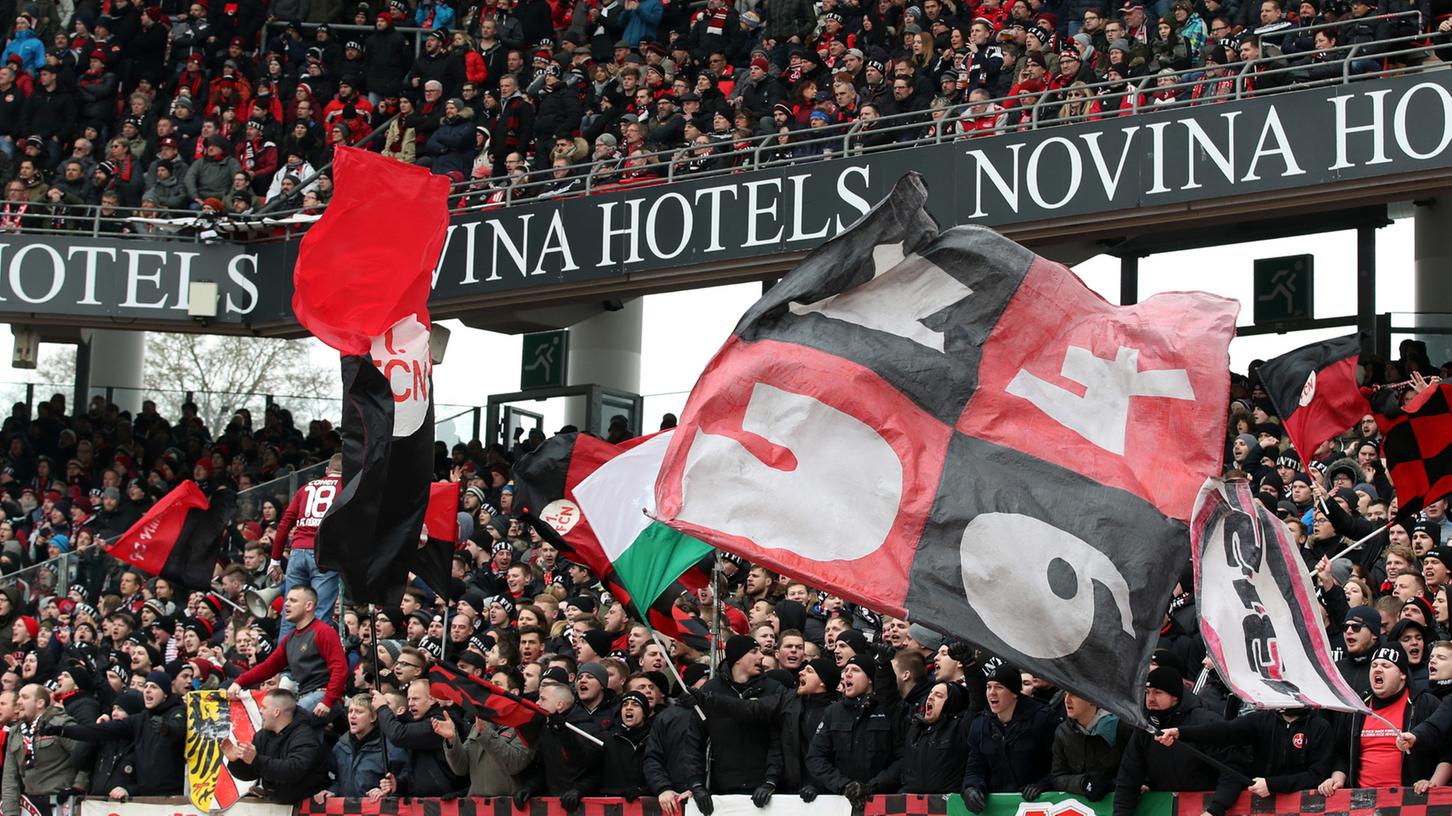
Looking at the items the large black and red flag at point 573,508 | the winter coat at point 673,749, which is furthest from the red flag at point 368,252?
the winter coat at point 673,749

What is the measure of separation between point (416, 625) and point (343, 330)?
438 cm

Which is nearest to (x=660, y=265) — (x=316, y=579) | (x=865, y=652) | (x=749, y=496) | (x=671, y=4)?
(x=671, y=4)

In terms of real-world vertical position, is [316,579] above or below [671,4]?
below

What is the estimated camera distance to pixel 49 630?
19.5 m

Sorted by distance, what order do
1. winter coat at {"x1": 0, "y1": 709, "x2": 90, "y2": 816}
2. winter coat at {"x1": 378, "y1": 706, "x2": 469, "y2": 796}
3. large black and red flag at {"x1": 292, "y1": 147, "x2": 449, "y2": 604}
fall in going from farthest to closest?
winter coat at {"x1": 0, "y1": 709, "x2": 90, "y2": 816} < winter coat at {"x1": 378, "y1": 706, "x2": 469, "y2": 796} < large black and red flag at {"x1": 292, "y1": 147, "x2": 449, "y2": 604}

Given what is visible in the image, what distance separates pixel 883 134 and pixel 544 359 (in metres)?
7.22

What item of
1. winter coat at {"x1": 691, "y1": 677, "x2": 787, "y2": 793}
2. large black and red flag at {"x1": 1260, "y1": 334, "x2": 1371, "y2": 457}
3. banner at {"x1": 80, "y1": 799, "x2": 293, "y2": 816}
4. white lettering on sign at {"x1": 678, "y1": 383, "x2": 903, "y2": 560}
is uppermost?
large black and red flag at {"x1": 1260, "y1": 334, "x2": 1371, "y2": 457}

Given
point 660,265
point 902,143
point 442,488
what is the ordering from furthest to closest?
1. point 660,265
2. point 902,143
3. point 442,488

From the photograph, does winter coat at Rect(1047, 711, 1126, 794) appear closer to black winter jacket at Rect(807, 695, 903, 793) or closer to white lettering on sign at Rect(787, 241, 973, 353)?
black winter jacket at Rect(807, 695, 903, 793)

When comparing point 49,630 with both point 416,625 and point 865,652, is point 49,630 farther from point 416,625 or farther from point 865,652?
point 865,652

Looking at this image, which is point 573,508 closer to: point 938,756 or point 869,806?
point 869,806

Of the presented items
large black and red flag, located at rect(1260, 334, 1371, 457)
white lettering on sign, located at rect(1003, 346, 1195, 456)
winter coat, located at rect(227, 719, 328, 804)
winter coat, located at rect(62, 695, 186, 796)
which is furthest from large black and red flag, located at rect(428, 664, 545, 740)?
large black and red flag, located at rect(1260, 334, 1371, 457)

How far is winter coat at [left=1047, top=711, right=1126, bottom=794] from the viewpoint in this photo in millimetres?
10477

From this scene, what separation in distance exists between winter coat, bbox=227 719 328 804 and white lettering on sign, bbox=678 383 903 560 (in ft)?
17.8
